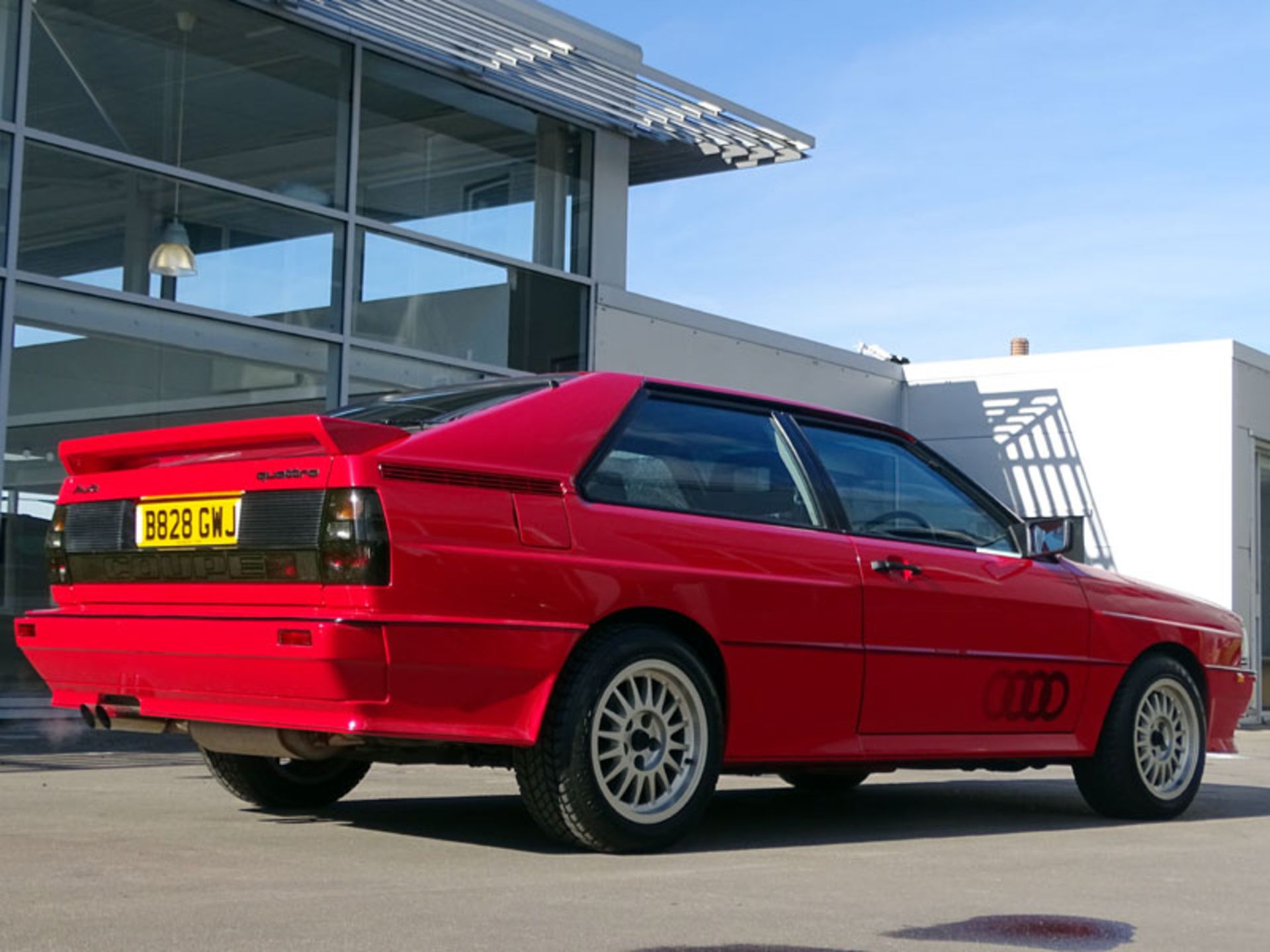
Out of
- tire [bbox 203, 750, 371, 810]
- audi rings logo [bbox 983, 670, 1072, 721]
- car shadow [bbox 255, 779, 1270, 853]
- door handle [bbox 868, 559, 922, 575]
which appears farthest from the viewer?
audi rings logo [bbox 983, 670, 1072, 721]

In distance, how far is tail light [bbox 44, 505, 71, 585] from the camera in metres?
5.96

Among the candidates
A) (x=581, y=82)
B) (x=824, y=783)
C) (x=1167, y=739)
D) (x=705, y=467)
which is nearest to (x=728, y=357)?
(x=581, y=82)

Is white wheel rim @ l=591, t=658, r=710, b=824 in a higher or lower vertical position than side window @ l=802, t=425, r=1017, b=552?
lower

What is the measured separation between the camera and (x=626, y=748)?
5.52 metres

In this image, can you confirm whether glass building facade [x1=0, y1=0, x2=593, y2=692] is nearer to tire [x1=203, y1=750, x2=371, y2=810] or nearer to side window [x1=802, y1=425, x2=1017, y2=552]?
tire [x1=203, y1=750, x2=371, y2=810]

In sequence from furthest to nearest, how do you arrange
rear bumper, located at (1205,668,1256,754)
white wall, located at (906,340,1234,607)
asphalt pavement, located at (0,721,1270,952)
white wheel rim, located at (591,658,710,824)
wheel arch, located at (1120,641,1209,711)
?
→ 1. white wall, located at (906,340,1234,607)
2. rear bumper, located at (1205,668,1256,754)
3. wheel arch, located at (1120,641,1209,711)
4. white wheel rim, located at (591,658,710,824)
5. asphalt pavement, located at (0,721,1270,952)

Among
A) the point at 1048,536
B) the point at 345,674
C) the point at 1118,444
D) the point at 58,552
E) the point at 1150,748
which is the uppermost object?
the point at 1118,444

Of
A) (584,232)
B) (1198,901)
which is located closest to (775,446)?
(1198,901)

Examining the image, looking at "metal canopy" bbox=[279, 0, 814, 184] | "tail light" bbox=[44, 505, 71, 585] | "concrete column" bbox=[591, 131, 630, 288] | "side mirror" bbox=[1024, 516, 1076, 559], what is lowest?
"tail light" bbox=[44, 505, 71, 585]

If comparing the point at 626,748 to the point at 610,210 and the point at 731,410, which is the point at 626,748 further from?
the point at 610,210

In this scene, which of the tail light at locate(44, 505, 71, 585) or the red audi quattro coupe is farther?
the tail light at locate(44, 505, 71, 585)

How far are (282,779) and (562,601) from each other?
5.78 feet

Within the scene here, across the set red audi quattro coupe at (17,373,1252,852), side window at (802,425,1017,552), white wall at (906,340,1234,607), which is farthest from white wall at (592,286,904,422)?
red audi quattro coupe at (17,373,1252,852)

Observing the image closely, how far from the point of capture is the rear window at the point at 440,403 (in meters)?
5.70
